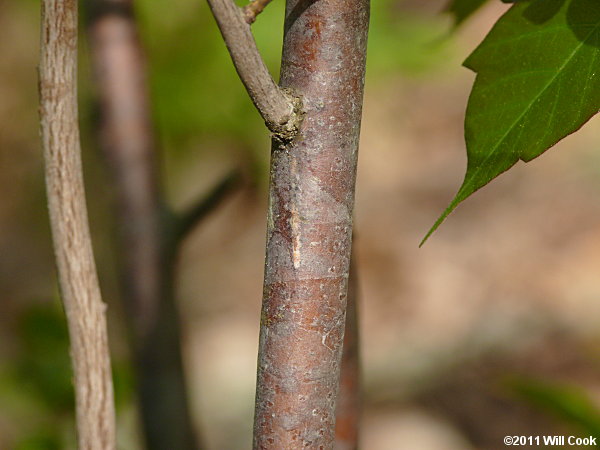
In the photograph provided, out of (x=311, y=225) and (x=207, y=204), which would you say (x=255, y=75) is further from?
(x=207, y=204)

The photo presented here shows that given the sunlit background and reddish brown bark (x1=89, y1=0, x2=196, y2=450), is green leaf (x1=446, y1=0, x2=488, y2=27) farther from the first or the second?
the sunlit background

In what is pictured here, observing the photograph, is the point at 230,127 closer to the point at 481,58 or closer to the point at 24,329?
the point at 24,329

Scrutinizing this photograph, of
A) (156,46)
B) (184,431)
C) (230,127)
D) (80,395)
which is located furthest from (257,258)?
(80,395)

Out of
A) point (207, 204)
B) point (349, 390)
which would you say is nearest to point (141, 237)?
point (207, 204)

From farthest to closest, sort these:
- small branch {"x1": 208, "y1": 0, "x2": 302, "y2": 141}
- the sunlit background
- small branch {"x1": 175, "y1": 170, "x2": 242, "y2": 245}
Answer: the sunlit background
small branch {"x1": 175, "y1": 170, "x2": 242, "y2": 245}
small branch {"x1": 208, "y1": 0, "x2": 302, "y2": 141}

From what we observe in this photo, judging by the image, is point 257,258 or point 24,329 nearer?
point 24,329

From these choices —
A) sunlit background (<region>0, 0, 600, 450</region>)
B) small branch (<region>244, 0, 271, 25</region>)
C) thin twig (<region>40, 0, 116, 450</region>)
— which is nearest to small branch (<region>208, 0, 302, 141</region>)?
small branch (<region>244, 0, 271, 25</region>)
